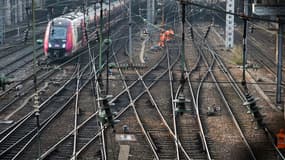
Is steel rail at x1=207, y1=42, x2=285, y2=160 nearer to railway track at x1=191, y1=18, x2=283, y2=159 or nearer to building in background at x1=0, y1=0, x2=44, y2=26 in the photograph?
railway track at x1=191, y1=18, x2=283, y2=159

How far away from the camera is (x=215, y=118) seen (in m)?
13.3

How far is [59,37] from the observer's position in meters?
21.0

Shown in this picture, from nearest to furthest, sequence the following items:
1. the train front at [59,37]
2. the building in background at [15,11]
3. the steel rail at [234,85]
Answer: the steel rail at [234,85] < the train front at [59,37] < the building in background at [15,11]

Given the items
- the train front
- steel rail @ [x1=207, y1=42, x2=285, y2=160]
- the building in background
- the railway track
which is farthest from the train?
the building in background

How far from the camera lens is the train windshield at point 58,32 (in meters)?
21.0

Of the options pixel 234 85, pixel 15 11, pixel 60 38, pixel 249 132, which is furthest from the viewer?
pixel 15 11

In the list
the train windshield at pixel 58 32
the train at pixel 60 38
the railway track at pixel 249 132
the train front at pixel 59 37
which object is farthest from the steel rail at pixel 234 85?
the train windshield at pixel 58 32

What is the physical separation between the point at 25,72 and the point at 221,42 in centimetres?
1179

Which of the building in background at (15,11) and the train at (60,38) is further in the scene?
the building in background at (15,11)

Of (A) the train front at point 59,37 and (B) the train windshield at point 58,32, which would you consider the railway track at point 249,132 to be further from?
(B) the train windshield at point 58,32

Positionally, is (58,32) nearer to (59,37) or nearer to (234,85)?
(59,37)

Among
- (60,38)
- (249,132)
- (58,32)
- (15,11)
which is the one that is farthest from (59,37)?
(15,11)

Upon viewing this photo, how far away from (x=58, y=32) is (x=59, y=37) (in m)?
0.18

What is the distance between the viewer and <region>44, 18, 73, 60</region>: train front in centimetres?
2092
